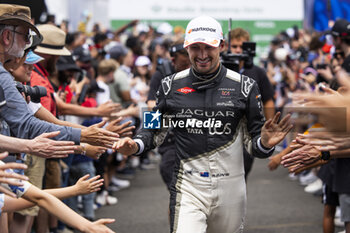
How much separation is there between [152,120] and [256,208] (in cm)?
456

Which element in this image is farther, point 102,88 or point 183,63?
point 102,88

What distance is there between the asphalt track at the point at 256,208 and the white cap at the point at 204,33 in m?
3.57

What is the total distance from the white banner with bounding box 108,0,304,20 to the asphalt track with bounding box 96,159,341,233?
305 inches

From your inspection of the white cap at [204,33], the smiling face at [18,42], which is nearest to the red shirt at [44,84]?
the smiling face at [18,42]

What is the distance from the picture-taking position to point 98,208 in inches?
386

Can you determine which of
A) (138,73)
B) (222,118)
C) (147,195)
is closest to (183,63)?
(222,118)

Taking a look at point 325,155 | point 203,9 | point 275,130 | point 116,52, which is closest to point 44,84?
point 275,130

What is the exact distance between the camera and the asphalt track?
838 cm

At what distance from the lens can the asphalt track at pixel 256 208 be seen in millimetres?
8375

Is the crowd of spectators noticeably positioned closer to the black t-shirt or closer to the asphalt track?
the black t-shirt

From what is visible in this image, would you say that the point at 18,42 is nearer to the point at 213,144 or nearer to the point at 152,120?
the point at 152,120

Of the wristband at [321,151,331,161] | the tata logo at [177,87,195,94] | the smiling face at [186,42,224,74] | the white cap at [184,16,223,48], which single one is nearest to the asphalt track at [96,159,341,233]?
the wristband at [321,151,331,161]

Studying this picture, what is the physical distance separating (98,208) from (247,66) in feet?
11.8

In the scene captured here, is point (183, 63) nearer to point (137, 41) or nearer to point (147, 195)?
point (147, 195)
